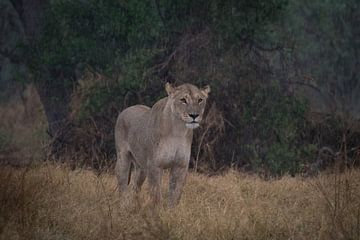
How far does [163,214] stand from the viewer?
6773 mm

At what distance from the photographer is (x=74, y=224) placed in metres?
6.39

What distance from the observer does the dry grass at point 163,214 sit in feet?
20.0

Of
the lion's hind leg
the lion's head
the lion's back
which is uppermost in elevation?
the lion's head

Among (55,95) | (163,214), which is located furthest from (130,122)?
(55,95)

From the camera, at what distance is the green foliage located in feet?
41.3

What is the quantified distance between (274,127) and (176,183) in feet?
17.2

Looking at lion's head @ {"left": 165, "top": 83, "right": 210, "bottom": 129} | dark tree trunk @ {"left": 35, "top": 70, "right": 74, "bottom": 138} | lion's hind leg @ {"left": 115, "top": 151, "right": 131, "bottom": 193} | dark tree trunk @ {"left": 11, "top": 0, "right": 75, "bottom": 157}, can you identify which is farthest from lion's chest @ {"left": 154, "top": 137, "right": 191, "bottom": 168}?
dark tree trunk @ {"left": 35, "top": 70, "right": 74, "bottom": 138}

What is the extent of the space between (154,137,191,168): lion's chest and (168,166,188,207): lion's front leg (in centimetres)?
6

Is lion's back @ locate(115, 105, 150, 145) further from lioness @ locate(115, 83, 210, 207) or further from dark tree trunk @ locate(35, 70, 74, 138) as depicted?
dark tree trunk @ locate(35, 70, 74, 138)

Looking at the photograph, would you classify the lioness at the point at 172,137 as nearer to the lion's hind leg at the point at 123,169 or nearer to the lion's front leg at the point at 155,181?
the lion's front leg at the point at 155,181

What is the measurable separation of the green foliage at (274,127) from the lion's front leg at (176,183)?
4.90m

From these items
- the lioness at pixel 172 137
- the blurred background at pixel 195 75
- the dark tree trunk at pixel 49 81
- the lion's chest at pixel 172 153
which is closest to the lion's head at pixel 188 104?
the lioness at pixel 172 137

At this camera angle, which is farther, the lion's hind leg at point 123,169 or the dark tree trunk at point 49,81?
the dark tree trunk at point 49,81

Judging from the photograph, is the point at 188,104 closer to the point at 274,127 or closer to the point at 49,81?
the point at 274,127
